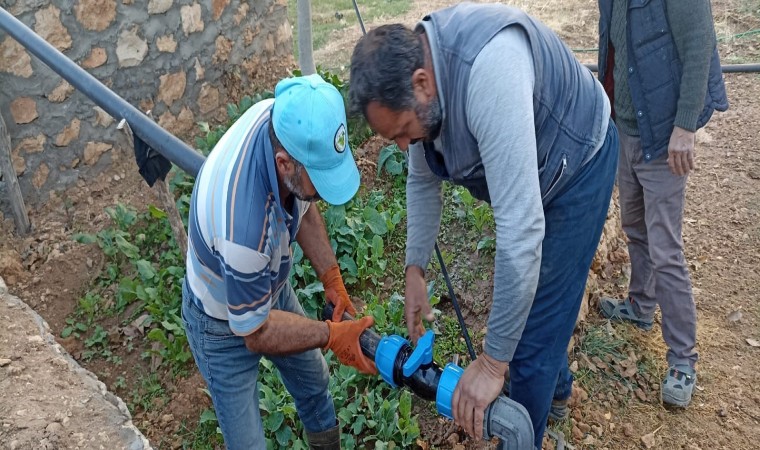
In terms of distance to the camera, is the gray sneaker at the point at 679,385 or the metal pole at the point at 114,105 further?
the gray sneaker at the point at 679,385

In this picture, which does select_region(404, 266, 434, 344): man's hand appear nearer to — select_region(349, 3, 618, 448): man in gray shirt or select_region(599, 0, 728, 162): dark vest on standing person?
select_region(349, 3, 618, 448): man in gray shirt

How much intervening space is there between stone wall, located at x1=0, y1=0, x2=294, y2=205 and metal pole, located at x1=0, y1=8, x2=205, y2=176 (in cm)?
84

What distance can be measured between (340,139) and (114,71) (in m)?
3.03

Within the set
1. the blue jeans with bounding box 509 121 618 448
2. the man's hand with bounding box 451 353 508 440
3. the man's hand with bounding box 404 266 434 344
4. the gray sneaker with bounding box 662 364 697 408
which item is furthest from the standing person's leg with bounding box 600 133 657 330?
the man's hand with bounding box 451 353 508 440

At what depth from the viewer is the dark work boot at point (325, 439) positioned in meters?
2.72

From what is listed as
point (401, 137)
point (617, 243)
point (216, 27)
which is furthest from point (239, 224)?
point (216, 27)

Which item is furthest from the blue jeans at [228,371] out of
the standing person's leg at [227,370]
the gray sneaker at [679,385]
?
the gray sneaker at [679,385]

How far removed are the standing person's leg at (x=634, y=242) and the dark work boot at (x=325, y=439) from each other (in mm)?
1730

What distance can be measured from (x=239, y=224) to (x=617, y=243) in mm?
3066

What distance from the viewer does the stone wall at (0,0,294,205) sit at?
12.7 feet

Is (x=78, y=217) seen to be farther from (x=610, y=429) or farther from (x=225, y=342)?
(x=610, y=429)

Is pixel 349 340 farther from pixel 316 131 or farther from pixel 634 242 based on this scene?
pixel 634 242

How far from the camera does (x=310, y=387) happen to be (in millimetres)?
2561

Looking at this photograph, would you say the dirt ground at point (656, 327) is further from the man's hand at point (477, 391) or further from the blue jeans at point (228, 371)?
the man's hand at point (477, 391)
